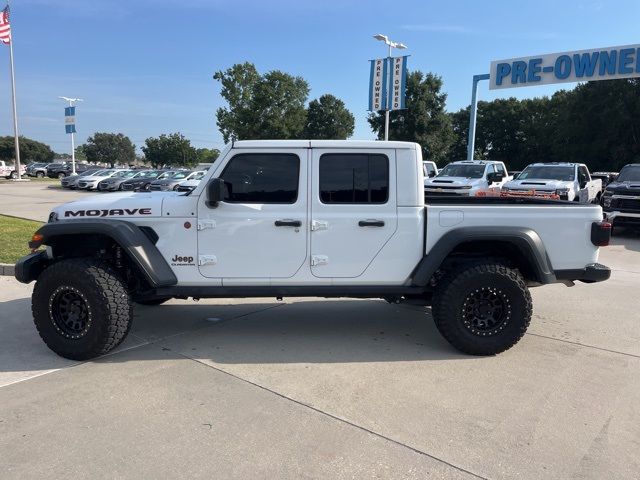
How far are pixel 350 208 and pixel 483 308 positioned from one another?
4.96 ft

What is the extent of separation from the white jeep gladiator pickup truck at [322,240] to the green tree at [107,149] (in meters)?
130

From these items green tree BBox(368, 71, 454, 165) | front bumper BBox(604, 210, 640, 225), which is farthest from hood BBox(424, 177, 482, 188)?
green tree BBox(368, 71, 454, 165)

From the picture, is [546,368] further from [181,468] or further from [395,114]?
[395,114]

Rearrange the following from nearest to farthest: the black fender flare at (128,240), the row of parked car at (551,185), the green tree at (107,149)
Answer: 1. the black fender flare at (128,240)
2. the row of parked car at (551,185)
3. the green tree at (107,149)

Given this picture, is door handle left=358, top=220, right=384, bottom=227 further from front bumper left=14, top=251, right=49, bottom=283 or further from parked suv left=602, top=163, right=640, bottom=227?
parked suv left=602, top=163, right=640, bottom=227

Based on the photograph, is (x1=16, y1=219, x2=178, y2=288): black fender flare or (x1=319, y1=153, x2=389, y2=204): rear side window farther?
(x1=319, y1=153, x2=389, y2=204): rear side window

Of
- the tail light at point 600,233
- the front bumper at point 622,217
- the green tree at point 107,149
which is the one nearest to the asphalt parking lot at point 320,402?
the tail light at point 600,233

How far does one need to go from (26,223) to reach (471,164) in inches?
521

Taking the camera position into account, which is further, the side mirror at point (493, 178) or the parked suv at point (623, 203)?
the side mirror at point (493, 178)

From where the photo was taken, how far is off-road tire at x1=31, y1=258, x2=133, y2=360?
165 inches

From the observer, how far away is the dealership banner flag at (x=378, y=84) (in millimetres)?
24391

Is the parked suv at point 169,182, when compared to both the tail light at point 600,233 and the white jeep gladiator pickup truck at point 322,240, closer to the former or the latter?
the white jeep gladiator pickup truck at point 322,240

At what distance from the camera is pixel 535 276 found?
4.59 m

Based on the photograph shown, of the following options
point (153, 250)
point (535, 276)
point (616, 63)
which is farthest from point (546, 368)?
point (616, 63)
